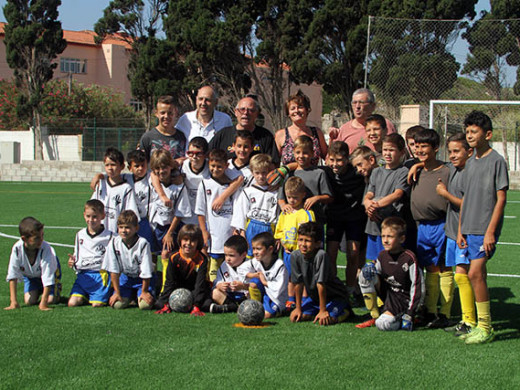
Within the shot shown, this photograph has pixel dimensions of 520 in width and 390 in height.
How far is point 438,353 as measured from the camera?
15.3 feet

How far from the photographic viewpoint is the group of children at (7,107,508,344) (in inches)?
205

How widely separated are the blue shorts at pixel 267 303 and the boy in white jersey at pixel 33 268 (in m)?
1.94

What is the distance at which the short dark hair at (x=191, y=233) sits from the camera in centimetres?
611

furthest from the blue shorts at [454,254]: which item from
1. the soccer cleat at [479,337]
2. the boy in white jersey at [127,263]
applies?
the boy in white jersey at [127,263]

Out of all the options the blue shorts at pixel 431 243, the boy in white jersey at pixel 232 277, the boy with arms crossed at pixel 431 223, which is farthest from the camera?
the boy in white jersey at pixel 232 277

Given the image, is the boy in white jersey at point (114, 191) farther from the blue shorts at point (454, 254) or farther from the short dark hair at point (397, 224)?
the blue shorts at point (454, 254)

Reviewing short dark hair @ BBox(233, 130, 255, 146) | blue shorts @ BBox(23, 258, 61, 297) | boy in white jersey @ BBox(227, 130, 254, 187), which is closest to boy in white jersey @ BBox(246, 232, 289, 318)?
boy in white jersey @ BBox(227, 130, 254, 187)

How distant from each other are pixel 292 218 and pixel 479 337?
1921mm

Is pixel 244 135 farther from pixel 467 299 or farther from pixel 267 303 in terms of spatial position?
pixel 467 299

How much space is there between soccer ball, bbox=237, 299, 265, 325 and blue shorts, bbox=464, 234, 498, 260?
5.82ft

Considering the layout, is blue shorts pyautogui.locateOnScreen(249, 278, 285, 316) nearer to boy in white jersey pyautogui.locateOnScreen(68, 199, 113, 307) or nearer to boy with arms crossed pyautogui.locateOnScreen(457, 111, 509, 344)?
Result: boy in white jersey pyautogui.locateOnScreen(68, 199, 113, 307)

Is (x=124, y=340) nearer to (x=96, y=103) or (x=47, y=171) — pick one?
(x=47, y=171)

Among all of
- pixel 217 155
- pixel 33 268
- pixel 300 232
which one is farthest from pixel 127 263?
pixel 300 232

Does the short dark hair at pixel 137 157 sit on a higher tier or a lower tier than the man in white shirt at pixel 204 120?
lower
